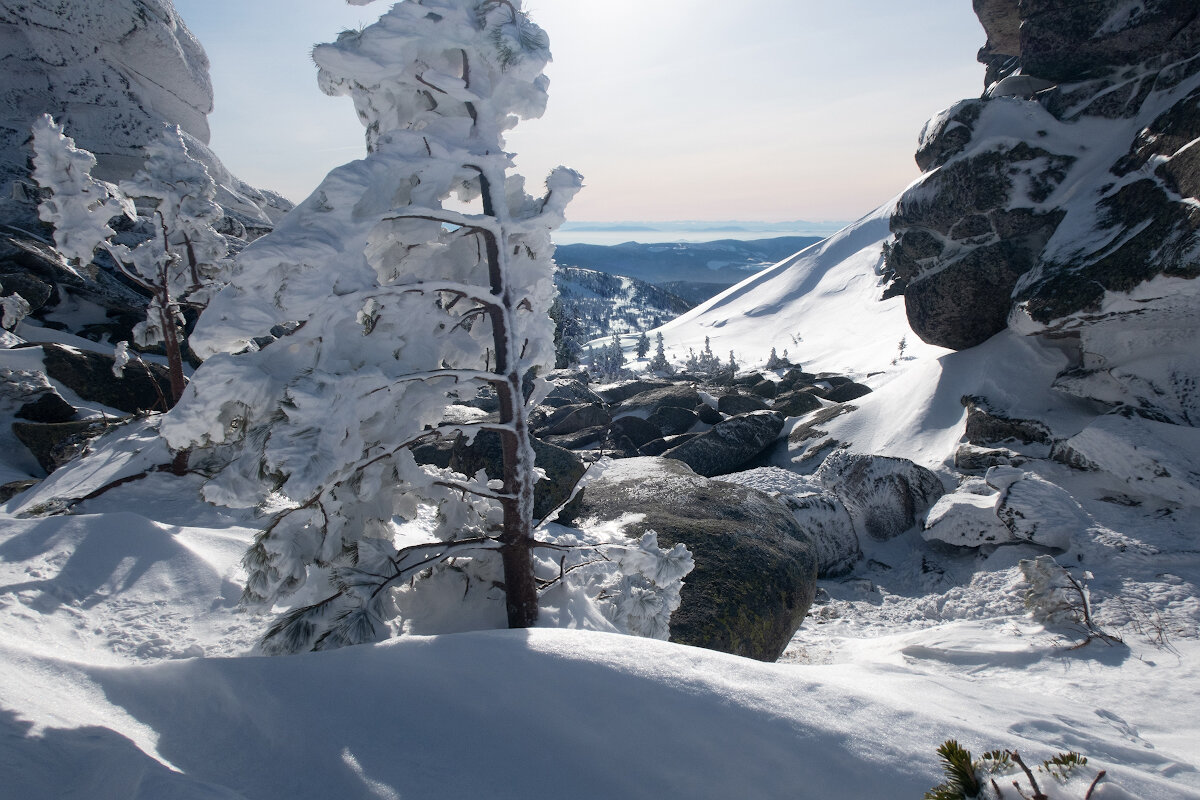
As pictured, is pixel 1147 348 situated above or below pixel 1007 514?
above

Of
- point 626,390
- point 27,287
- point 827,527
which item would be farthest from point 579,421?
point 27,287

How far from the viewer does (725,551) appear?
7043 millimetres

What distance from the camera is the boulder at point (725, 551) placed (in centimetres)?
608

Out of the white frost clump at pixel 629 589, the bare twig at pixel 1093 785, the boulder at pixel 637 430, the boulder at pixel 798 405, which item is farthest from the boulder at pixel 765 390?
the bare twig at pixel 1093 785

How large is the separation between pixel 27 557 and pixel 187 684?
3.29 metres

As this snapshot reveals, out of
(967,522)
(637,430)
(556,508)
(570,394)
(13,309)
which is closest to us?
(556,508)

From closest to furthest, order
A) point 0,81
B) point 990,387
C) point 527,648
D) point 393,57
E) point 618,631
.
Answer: point 527,648
point 393,57
point 618,631
point 990,387
point 0,81

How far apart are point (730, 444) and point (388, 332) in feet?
43.0

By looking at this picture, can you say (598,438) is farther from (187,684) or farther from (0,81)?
(0,81)

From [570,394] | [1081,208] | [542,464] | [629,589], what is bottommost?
[570,394]

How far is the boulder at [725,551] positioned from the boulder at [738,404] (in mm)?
10985

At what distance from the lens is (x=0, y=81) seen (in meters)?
27.0

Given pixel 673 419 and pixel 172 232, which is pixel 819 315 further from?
pixel 172 232

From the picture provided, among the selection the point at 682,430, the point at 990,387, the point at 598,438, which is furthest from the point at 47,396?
the point at 990,387
